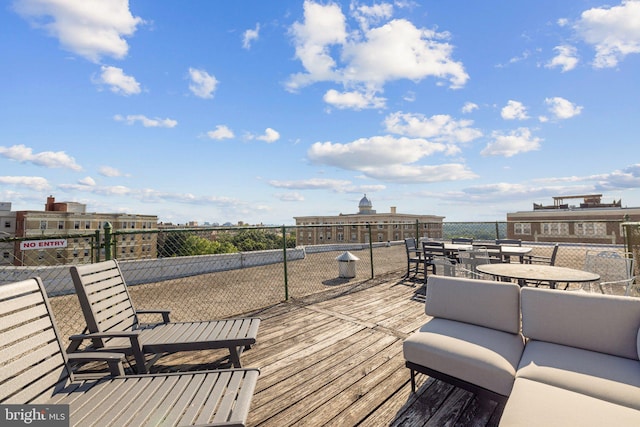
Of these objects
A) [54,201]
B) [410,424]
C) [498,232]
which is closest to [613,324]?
[410,424]

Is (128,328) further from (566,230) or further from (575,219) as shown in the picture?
(575,219)

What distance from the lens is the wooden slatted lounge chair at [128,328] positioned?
8.46 ft

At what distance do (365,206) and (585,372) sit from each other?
6334 centimetres

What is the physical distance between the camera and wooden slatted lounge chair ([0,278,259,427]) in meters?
1.66

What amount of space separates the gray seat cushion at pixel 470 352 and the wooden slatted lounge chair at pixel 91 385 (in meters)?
1.49

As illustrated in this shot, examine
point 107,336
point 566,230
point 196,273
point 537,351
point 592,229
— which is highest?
point 107,336

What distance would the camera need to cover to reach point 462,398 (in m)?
2.50

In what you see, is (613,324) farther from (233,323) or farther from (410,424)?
(233,323)

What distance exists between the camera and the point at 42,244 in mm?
3908

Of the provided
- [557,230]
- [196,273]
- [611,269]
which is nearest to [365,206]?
[557,230]
